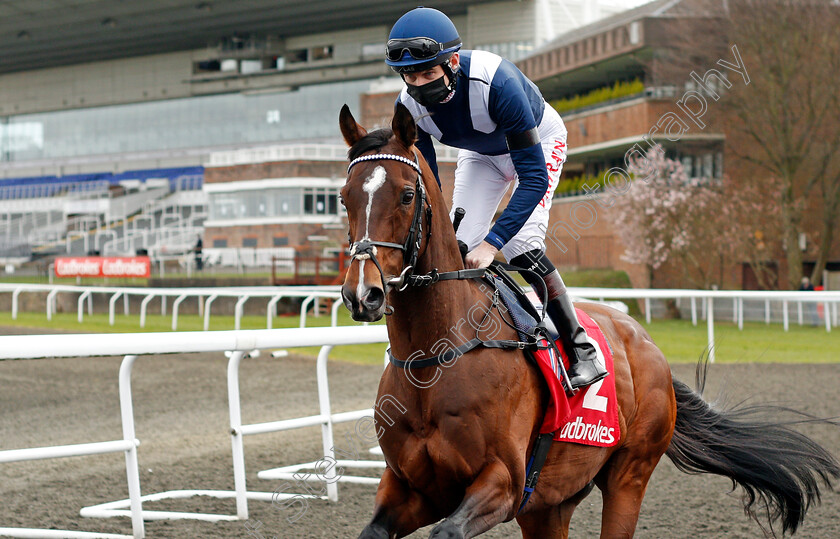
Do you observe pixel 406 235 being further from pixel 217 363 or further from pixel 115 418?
pixel 217 363

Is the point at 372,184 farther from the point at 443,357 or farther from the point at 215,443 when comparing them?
the point at 215,443

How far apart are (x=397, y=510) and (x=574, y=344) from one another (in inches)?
34.5

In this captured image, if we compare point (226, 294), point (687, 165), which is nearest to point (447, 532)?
point (226, 294)

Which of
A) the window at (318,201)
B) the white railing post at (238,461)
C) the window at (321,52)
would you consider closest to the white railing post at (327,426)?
the white railing post at (238,461)

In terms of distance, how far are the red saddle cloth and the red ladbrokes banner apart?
19.7 metres

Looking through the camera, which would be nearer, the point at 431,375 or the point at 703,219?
the point at 431,375

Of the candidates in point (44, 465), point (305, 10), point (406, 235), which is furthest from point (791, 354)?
point (305, 10)

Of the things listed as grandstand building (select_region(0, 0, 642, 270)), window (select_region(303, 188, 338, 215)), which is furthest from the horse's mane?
window (select_region(303, 188, 338, 215))

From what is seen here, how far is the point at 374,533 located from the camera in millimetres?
2395

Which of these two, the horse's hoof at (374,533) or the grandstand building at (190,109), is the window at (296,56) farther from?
the horse's hoof at (374,533)

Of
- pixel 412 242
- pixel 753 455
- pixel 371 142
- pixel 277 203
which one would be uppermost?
pixel 277 203

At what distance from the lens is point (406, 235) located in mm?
2381

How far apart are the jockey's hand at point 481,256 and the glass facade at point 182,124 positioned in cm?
4340

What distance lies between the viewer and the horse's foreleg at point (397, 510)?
8.04 feet
